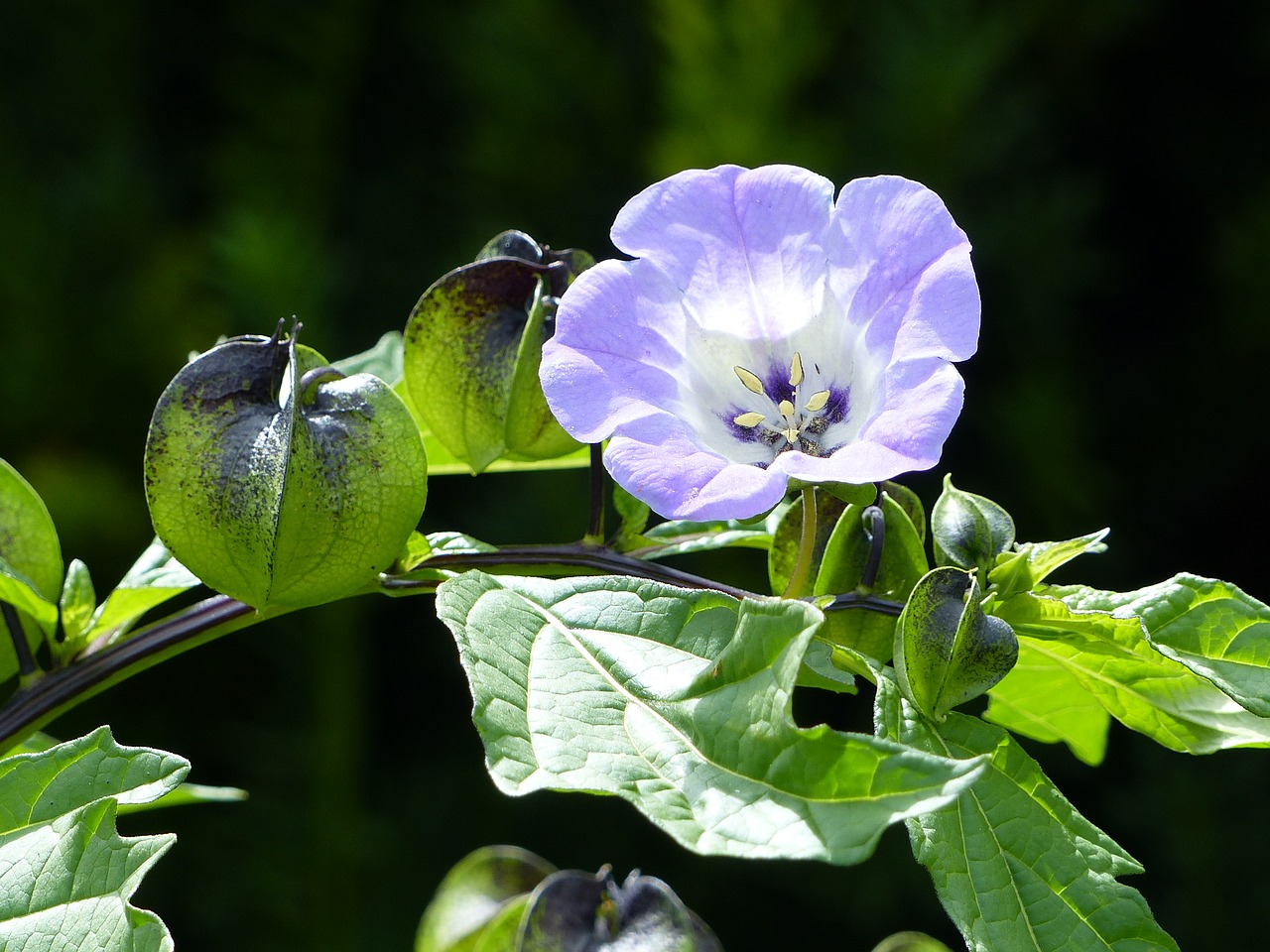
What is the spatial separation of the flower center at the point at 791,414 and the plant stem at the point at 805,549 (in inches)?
2.2

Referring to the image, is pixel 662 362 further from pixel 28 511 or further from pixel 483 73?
pixel 483 73

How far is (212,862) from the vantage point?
168 centimetres

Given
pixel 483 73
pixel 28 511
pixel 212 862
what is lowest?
pixel 212 862

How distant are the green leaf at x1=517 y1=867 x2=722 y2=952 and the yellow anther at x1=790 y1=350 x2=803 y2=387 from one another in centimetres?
23

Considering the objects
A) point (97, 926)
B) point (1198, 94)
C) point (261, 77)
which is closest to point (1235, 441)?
point (1198, 94)

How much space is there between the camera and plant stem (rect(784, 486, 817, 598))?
43 centimetres

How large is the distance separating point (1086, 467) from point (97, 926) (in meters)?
1.46

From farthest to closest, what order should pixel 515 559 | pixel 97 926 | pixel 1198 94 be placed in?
pixel 1198 94
pixel 515 559
pixel 97 926

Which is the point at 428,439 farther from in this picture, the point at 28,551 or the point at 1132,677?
the point at 1132,677

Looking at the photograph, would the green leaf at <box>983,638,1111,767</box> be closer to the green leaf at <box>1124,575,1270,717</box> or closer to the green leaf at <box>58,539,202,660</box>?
the green leaf at <box>1124,575,1270,717</box>

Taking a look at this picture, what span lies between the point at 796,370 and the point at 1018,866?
0.20 metres

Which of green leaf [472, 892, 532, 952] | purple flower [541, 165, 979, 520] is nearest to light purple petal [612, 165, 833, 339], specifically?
purple flower [541, 165, 979, 520]

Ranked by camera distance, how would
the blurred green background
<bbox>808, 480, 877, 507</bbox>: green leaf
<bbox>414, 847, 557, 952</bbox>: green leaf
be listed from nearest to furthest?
1. <bbox>808, 480, 877, 507</bbox>: green leaf
2. <bbox>414, 847, 557, 952</bbox>: green leaf
3. the blurred green background

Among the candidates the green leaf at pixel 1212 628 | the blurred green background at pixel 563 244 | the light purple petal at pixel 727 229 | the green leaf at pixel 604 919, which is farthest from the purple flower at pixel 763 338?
the blurred green background at pixel 563 244
